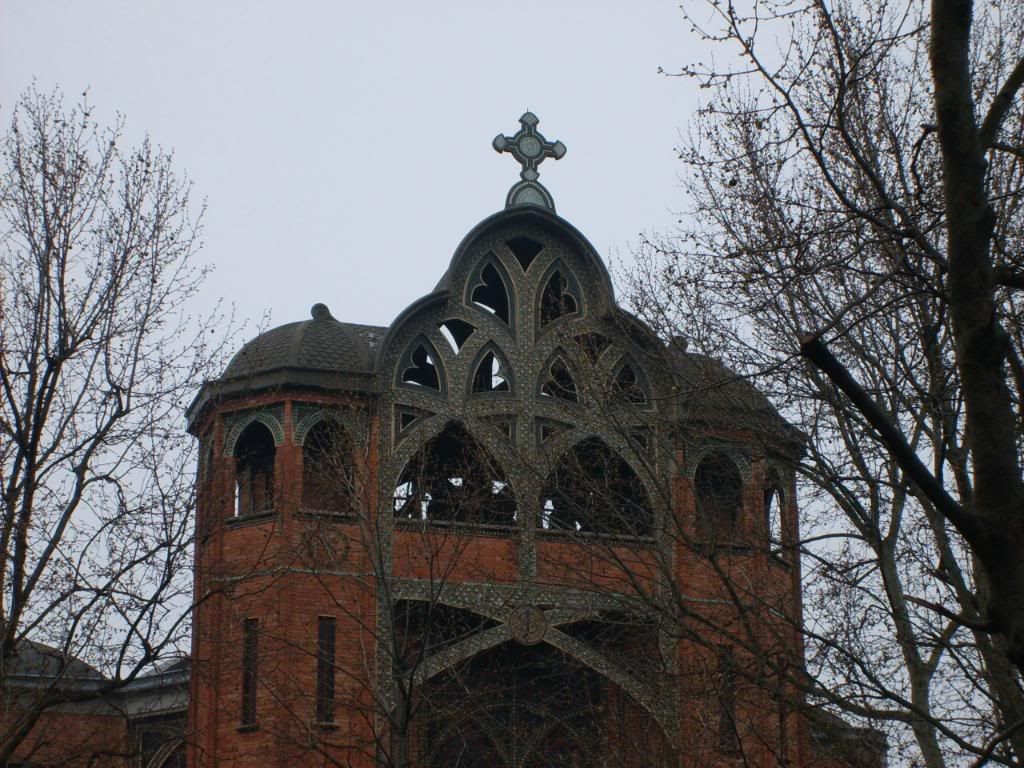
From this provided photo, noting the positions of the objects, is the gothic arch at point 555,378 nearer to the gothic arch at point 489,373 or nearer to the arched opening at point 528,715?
the gothic arch at point 489,373

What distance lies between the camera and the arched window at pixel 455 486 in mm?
24641

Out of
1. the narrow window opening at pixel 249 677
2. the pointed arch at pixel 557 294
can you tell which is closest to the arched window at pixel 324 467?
the narrow window opening at pixel 249 677

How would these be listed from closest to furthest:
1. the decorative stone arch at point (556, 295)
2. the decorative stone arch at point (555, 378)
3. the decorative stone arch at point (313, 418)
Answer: the decorative stone arch at point (313, 418), the decorative stone arch at point (555, 378), the decorative stone arch at point (556, 295)

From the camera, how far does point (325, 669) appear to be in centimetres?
2511

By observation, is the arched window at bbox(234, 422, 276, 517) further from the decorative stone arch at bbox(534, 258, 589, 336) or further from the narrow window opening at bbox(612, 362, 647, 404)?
the narrow window opening at bbox(612, 362, 647, 404)

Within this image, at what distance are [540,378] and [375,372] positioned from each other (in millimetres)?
2915

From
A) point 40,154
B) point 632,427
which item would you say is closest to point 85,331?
point 40,154

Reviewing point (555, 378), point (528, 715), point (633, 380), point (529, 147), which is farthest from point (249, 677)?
point (529, 147)

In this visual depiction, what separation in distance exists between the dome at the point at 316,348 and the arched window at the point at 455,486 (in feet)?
6.42

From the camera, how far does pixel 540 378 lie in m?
27.2

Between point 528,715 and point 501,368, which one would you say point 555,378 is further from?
point 528,715

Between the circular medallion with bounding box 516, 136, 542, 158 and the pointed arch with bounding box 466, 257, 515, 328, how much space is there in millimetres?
2284

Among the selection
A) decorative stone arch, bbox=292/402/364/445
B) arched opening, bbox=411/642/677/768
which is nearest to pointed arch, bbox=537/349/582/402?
decorative stone arch, bbox=292/402/364/445

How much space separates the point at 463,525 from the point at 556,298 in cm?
499
